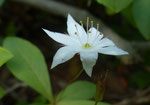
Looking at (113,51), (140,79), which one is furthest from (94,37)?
(140,79)

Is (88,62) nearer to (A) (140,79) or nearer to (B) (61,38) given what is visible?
(B) (61,38)

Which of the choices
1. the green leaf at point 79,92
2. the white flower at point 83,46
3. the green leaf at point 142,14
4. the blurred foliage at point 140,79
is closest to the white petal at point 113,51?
the white flower at point 83,46

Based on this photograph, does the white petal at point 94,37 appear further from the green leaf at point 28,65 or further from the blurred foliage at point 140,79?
the blurred foliage at point 140,79

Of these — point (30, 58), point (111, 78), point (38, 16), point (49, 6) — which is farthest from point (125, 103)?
point (38, 16)

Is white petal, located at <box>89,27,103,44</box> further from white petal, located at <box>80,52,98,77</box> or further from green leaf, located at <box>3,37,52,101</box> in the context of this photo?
green leaf, located at <box>3,37,52,101</box>

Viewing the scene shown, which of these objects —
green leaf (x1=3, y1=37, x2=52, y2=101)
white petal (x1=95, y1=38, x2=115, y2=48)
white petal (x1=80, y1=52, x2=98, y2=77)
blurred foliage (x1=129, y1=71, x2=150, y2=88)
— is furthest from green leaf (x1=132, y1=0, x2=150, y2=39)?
blurred foliage (x1=129, y1=71, x2=150, y2=88)

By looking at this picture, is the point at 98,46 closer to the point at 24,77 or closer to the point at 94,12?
the point at 24,77
